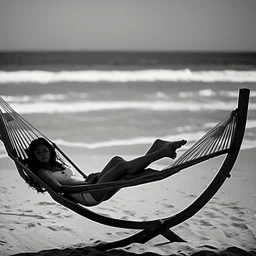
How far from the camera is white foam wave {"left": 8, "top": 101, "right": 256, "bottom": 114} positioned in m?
6.31

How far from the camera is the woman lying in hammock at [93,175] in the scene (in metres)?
1.93

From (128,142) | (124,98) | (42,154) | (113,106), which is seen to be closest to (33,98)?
(113,106)

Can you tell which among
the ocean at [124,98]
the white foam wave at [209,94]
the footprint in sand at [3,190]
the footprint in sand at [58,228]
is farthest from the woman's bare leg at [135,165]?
the white foam wave at [209,94]

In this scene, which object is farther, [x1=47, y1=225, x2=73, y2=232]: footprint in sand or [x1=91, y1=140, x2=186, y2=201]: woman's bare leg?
[x1=47, y1=225, x2=73, y2=232]: footprint in sand

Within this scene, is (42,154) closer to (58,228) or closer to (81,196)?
(81,196)

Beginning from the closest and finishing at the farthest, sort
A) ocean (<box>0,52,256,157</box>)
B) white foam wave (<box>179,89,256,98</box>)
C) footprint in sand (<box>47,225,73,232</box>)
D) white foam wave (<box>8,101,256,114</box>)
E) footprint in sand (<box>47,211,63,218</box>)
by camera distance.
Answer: footprint in sand (<box>47,225,73,232</box>) < footprint in sand (<box>47,211,63,218</box>) < ocean (<box>0,52,256,157</box>) < white foam wave (<box>8,101,256,114</box>) < white foam wave (<box>179,89,256,98</box>)

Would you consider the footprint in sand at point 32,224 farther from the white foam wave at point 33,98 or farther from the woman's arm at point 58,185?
the white foam wave at point 33,98

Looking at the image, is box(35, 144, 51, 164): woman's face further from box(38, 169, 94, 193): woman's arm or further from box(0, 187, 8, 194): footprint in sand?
box(0, 187, 8, 194): footprint in sand

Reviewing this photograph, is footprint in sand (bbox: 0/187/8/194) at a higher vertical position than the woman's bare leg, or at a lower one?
lower

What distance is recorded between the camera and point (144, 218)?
2607 millimetres

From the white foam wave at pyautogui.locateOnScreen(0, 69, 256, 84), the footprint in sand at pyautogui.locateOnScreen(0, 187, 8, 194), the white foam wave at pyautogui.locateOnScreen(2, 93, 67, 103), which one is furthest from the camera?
the white foam wave at pyautogui.locateOnScreen(0, 69, 256, 84)

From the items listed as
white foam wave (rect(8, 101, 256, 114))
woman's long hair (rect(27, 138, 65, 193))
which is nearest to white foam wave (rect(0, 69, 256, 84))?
white foam wave (rect(8, 101, 256, 114))

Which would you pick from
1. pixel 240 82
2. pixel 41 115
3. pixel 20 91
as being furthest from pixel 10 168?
pixel 240 82

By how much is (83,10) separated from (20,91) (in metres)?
4.42
